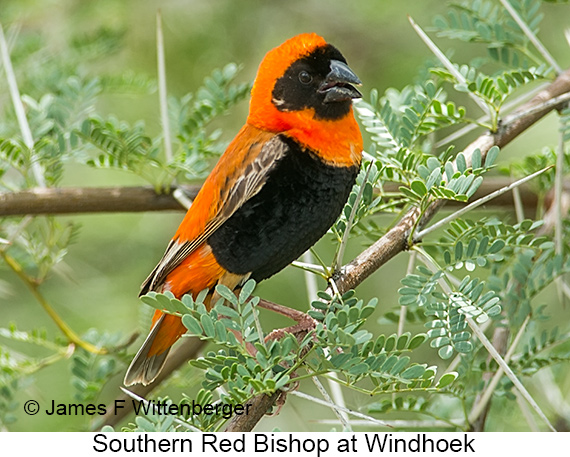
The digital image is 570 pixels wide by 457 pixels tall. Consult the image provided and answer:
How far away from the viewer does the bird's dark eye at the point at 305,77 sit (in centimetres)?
280

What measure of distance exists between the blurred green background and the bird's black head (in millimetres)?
1868

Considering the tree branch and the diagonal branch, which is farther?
the tree branch

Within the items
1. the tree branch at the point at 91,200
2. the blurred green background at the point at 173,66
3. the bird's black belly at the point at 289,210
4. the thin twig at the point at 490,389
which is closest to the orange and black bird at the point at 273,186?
the bird's black belly at the point at 289,210

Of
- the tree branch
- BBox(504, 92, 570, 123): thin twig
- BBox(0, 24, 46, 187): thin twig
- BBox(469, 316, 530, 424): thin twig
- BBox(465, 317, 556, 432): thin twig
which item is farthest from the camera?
the tree branch

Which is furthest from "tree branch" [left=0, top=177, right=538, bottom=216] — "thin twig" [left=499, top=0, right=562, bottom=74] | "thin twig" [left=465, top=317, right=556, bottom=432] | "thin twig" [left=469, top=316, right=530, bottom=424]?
"thin twig" [left=465, top=317, right=556, bottom=432]

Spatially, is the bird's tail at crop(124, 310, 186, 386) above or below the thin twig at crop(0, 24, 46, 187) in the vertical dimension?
below

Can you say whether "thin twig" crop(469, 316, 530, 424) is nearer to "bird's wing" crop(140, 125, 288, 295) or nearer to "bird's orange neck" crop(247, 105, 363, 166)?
"bird's orange neck" crop(247, 105, 363, 166)

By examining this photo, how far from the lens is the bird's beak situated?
106 inches

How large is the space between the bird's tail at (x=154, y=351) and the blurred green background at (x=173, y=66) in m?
1.65

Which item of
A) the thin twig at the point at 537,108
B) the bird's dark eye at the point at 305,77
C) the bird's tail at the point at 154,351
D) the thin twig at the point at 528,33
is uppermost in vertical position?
the thin twig at the point at 528,33

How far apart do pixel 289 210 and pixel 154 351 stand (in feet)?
2.48

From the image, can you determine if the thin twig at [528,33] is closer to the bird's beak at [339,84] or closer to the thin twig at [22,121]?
the bird's beak at [339,84]

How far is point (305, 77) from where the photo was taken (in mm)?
2805

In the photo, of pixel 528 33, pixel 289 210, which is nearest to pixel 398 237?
pixel 289 210
